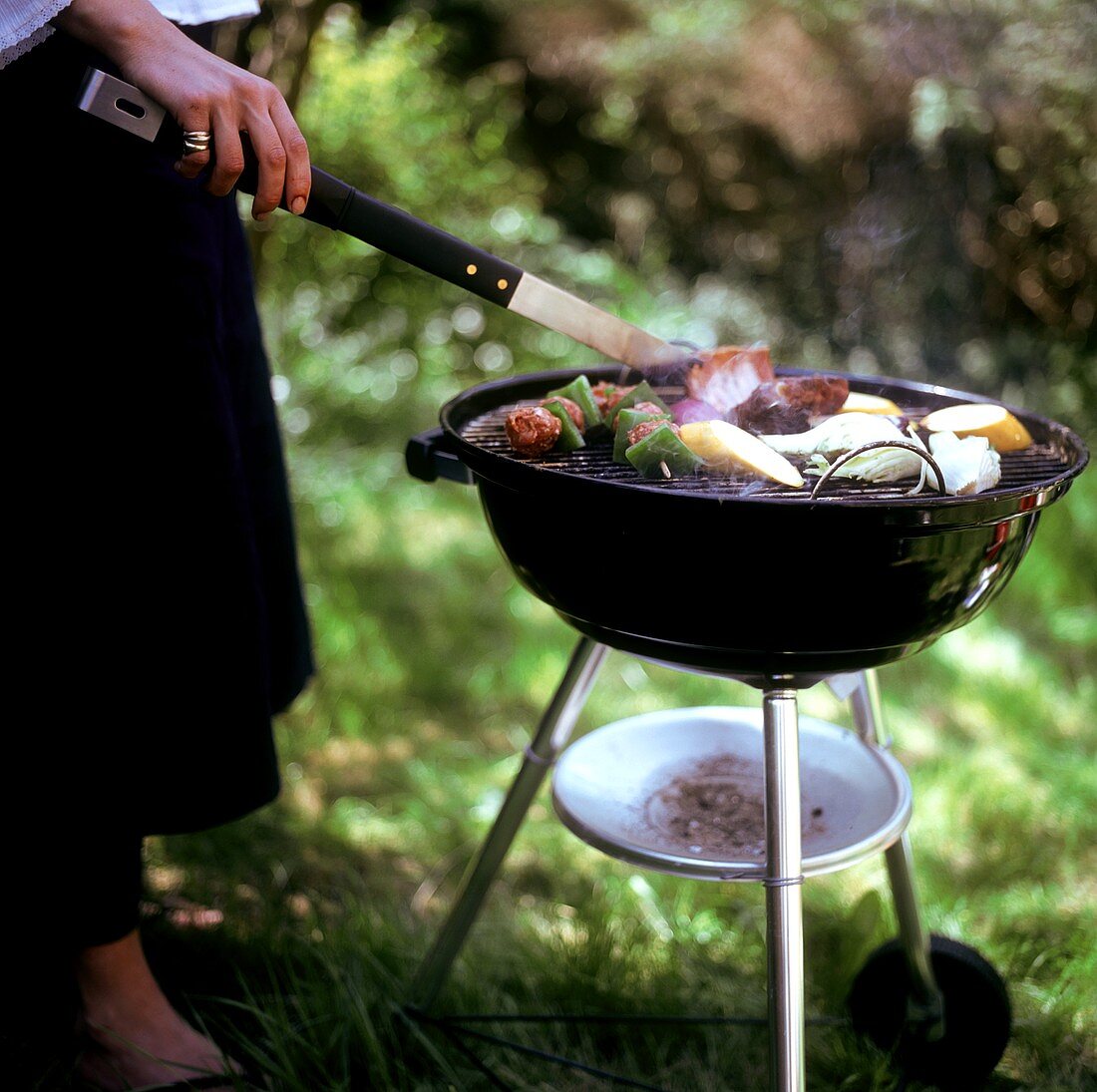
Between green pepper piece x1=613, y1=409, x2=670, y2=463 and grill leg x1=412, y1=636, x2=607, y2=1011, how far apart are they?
37 centimetres

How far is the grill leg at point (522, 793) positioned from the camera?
1.65 m

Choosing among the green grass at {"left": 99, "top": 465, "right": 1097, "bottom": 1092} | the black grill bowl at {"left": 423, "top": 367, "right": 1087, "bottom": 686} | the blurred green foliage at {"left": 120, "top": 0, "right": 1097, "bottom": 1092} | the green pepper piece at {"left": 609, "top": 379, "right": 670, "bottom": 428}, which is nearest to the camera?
the black grill bowl at {"left": 423, "top": 367, "right": 1087, "bottom": 686}

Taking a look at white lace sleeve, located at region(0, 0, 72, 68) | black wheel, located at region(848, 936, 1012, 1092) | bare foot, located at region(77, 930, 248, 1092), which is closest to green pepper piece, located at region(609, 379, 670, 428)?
white lace sleeve, located at region(0, 0, 72, 68)

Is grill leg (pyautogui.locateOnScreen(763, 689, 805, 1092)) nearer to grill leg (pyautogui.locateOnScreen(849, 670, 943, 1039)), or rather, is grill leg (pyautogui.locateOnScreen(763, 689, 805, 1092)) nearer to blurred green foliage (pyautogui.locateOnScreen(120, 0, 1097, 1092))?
blurred green foliage (pyautogui.locateOnScreen(120, 0, 1097, 1092))

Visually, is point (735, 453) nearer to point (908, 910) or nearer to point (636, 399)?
point (636, 399)

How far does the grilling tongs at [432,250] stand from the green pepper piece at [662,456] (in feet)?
0.83

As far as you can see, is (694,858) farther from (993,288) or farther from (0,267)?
(993,288)

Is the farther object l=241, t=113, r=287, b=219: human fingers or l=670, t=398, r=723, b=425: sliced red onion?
l=670, t=398, r=723, b=425: sliced red onion

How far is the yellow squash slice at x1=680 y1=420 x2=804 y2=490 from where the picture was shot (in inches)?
48.5

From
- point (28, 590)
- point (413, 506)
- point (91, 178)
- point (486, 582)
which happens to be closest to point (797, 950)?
point (28, 590)

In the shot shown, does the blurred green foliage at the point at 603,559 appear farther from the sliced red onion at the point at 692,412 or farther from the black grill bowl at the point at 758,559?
the sliced red onion at the point at 692,412

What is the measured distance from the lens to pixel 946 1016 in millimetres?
1760

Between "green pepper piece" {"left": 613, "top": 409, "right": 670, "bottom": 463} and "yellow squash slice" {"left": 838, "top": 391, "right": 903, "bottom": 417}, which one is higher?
"yellow squash slice" {"left": 838, "top": 391, "right": 903, "bottom": 417}

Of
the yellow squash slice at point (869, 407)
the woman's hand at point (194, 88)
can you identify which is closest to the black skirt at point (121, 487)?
the woman's hand at point (194, 88)
